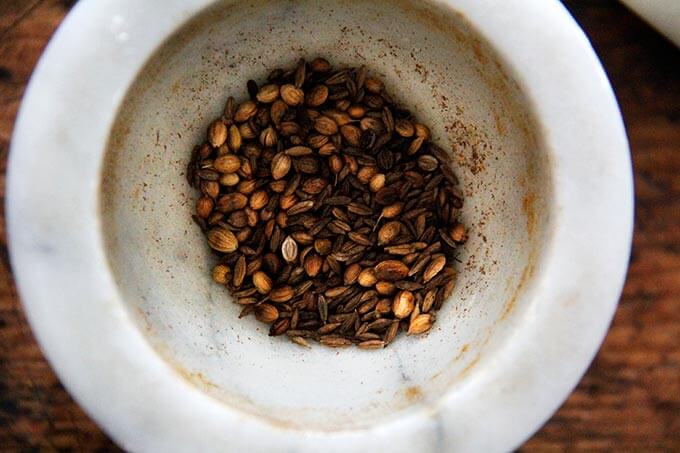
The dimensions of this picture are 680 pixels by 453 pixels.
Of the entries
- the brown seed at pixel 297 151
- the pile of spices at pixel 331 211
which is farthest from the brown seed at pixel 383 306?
the brown seed at pixel 297 151

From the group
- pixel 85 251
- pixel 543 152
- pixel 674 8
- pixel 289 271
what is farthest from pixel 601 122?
pixel 85 251

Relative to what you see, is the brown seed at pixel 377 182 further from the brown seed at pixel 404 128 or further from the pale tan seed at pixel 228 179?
the pale tan seed at pixel 228 179

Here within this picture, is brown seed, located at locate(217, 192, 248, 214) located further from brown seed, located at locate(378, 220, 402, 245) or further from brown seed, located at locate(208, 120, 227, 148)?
brown seed, located at locate(378, 220, 402, 245)

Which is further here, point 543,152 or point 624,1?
point 624,1

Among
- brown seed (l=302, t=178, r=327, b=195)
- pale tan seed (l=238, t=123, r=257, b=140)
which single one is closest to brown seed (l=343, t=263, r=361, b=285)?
brown seed (l=302, t=178, r=327, b=195)

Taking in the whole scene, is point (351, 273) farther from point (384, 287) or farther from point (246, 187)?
point (246, 187)

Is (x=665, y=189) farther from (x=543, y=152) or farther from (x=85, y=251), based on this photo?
(x=85, y=251)

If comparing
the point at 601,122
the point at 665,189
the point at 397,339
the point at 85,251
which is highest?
the point at 601,122
